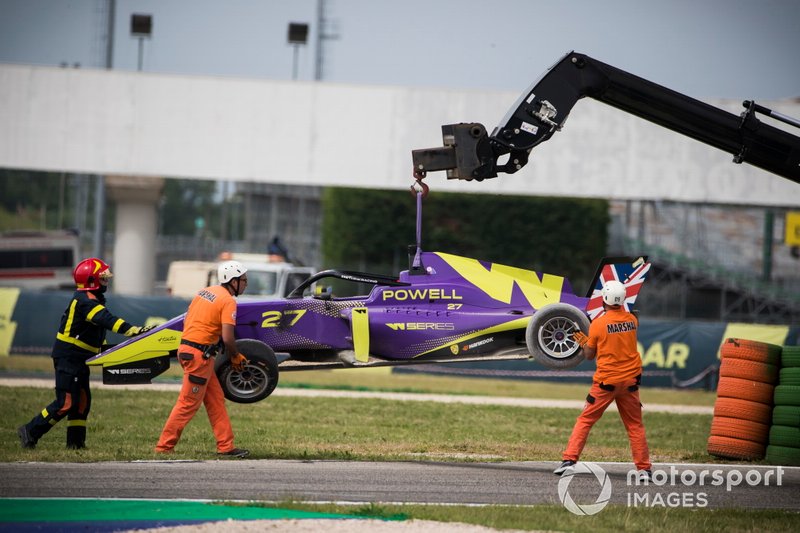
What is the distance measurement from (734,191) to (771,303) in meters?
14.7

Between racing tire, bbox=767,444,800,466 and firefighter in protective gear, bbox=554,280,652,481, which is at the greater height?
firefighter in protective gear, bbox=554,280,652,481

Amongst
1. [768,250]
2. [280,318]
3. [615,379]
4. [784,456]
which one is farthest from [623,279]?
[768,250]

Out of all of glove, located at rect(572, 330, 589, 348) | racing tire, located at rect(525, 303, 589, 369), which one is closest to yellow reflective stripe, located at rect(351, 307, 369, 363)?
racing tire, located at rect(525, 303, 589, 369)

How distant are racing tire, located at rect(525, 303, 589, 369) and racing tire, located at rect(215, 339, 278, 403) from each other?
3.01 m

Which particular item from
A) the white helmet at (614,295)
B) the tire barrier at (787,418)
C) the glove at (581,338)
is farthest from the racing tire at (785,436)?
the white helmet at (614,295)

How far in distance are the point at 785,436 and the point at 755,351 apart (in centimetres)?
117

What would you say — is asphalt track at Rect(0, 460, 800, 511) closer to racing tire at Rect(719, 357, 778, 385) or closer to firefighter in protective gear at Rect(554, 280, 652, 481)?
firefighter in protective gear at Rect(554, 280, 652, 481)

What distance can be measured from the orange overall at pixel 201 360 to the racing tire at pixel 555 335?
3.47 metres

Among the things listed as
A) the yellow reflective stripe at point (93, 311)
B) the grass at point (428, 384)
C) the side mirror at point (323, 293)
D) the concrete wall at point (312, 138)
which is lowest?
the grass at point (428, 384)

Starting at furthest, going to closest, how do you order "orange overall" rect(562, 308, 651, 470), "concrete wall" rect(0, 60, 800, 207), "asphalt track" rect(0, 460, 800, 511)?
"concrete wall" rect(0, 60, 800, 207), "orange overall" rect(562, 308, 651, 470), "asphalt track" rect(0, 460, 800, 511)

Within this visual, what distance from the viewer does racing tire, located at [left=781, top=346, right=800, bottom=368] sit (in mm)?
13656

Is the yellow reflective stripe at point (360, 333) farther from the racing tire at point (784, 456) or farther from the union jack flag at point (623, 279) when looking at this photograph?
the racing tire at point (784, 456)

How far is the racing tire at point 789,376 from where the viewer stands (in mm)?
13531

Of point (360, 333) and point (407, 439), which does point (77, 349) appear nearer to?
point (360, 333)
